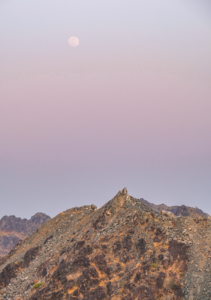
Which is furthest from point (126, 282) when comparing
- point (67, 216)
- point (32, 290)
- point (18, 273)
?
point (67, 216)

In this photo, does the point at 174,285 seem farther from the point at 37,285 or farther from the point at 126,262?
the point at 37,285

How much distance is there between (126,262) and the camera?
106ft

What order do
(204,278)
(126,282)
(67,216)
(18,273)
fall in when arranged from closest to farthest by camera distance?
(204,278) < (126,282) < (18,273) < (67,216)

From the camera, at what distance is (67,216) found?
54.7 meters

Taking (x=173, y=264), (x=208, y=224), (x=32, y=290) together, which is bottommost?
(x=32, y=290)

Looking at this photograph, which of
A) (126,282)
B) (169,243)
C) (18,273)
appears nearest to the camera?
(126,282)

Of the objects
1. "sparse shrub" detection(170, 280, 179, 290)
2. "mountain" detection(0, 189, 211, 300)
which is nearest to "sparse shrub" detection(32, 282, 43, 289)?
"mountain" detection(0, 189, 211, 300)

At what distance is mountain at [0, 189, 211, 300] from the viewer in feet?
94.8

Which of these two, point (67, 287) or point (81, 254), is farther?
point (81, 254)

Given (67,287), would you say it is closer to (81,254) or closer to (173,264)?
(81,254)

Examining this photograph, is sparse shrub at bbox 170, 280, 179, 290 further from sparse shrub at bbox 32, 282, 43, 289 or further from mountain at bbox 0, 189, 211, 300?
sparse shrub at bbox 32, 282, 43, 289

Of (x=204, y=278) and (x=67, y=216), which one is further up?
(x=67, y=216)

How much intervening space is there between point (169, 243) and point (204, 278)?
20.0 ft

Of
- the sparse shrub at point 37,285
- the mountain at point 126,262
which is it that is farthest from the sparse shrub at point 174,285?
the sparse shrub at point 37,285
